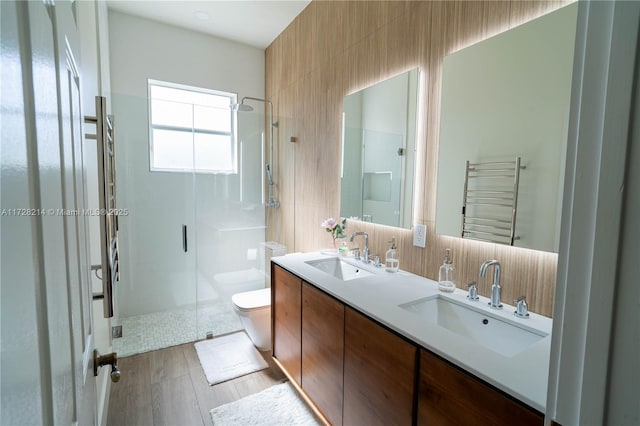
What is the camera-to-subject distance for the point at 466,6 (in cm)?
147

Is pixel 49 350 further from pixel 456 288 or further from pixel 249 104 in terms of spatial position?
pixel 249 104

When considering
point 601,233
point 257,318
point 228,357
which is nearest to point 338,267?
point 257,318

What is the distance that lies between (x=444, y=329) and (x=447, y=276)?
1.56ft

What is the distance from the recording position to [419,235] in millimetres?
1763

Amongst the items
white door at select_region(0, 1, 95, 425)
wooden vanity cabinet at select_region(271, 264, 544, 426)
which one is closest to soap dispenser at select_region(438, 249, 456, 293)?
wooden vanity cabinet at select_region(271, 264, 544, 426)

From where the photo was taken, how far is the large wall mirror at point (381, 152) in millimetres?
1838

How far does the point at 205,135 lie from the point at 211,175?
1.41 ft

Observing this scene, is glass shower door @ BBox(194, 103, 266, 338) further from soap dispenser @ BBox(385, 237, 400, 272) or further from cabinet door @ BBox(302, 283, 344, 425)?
soap dispenser @ BBox(385, 237, 400, 272)

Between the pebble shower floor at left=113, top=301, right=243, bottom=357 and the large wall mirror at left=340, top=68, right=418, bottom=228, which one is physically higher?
the large wall mirror at left=340, top=68, right=418, bottom=228

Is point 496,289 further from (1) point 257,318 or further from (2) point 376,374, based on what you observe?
(1) point 257,318

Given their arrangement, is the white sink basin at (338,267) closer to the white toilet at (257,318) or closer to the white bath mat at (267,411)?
the white toilet at (257,318)

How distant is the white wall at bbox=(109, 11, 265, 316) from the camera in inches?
113

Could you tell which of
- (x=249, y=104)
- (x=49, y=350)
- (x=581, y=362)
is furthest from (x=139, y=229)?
(x=581, y=362)

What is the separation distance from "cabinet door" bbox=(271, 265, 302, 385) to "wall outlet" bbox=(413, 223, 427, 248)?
0.73 meters
